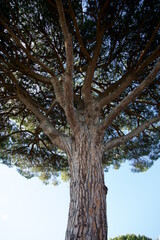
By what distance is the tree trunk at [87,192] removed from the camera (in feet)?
6.64

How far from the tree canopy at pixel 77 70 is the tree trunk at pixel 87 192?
296mm

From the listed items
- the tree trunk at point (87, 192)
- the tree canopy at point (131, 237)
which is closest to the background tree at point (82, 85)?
the tree trunk at point (87, 192)

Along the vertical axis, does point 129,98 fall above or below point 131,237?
above

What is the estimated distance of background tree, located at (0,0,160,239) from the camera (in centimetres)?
266

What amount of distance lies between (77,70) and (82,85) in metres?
0.48

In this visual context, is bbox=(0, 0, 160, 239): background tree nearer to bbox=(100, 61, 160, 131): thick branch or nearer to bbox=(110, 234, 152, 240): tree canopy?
bbox=(100, 61, 160, 131): thick branch

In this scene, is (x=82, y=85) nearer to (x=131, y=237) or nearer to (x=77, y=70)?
(x=77, y=70)

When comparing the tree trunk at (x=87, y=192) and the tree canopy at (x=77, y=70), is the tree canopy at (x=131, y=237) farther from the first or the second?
the tree trunk at (x=87, y=192)

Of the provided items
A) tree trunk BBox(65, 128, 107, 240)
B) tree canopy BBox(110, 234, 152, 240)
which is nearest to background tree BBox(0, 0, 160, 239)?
tree trunk BBox(65, 128, 107, 240)

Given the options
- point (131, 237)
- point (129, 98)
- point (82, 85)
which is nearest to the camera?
point (129, 98)

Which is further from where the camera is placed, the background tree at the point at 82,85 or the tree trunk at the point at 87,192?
the background tree at the point at 82,85

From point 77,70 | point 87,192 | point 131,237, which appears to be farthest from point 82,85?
point 131,237

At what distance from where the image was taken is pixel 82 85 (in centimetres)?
517

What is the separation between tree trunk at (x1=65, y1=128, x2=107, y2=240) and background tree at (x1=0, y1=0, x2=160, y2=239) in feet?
0.03
